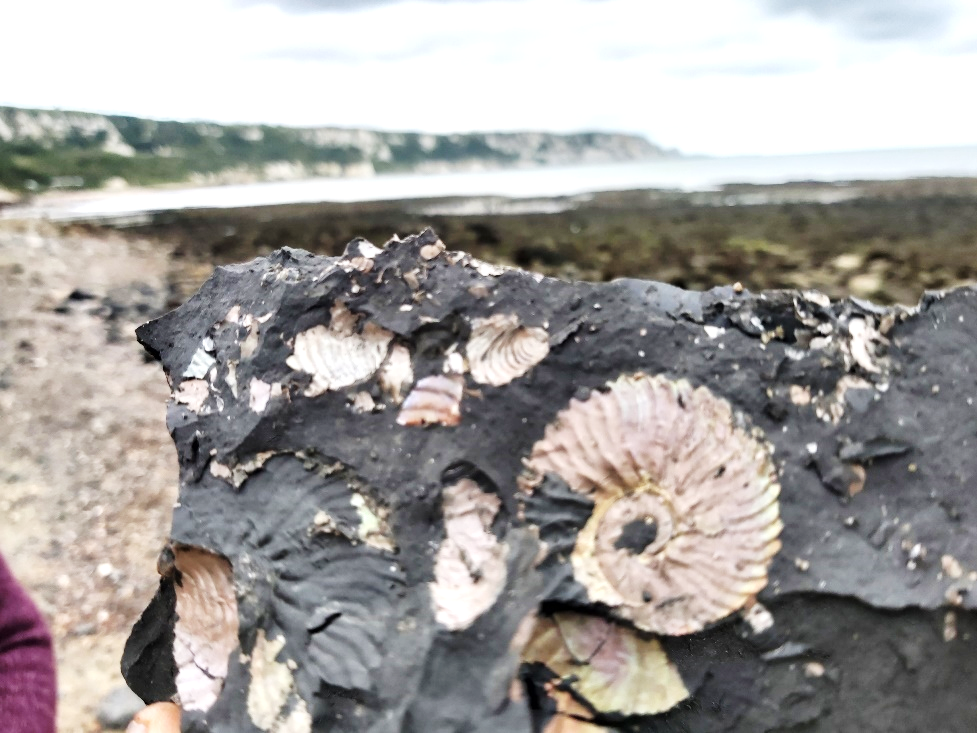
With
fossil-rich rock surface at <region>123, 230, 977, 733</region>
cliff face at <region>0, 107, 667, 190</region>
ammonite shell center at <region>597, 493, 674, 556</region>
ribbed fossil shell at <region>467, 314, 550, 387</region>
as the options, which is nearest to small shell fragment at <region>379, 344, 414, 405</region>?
fossil-rich rock surface at <region>123, 230, 977, 733</region>

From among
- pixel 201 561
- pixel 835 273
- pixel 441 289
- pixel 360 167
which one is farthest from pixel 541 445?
pixel 360 167

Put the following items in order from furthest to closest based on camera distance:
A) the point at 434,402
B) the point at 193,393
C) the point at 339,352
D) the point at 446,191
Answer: the point at 446,191, the point at 193,393, the point at 339,352, the point at 434,402

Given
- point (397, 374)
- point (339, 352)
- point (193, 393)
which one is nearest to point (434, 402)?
point (397, 374)

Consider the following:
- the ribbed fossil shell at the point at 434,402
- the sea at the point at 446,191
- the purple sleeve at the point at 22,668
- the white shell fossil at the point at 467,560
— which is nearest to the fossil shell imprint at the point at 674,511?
the white shell fossil at the point at 467,560

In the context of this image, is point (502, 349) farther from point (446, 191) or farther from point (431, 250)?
point (446, 191)

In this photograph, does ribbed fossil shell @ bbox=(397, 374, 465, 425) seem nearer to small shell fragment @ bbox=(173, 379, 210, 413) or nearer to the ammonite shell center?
the ammonite shell center

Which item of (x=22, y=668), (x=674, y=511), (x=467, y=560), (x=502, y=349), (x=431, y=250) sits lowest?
(x=22, y=668)

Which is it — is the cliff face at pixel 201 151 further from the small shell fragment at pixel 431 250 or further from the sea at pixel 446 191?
the small shell fragment at pixel 431 250
